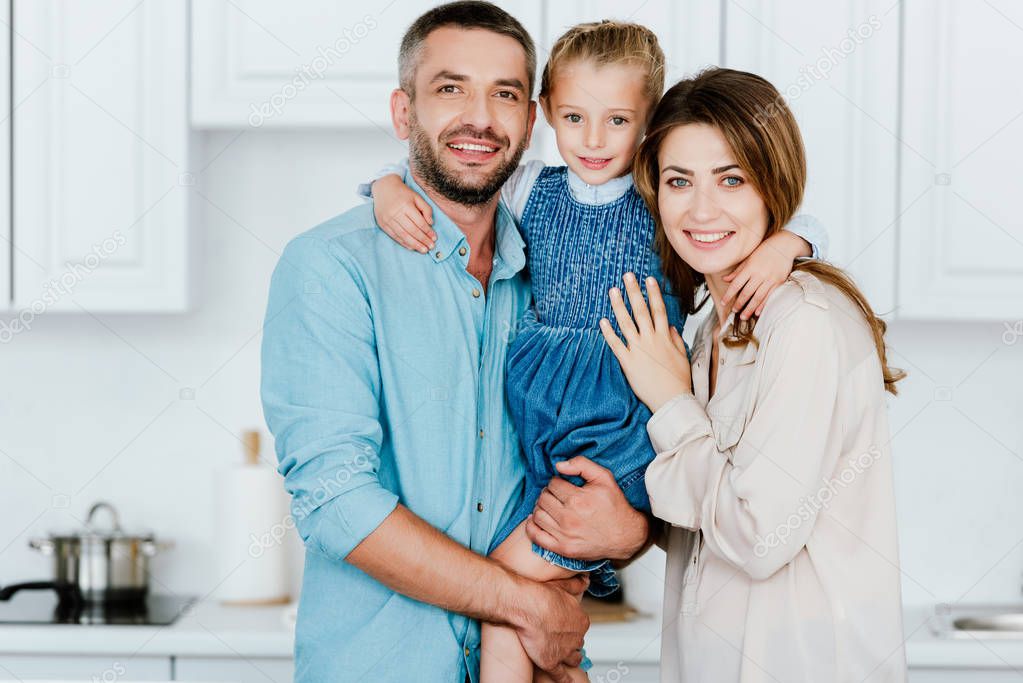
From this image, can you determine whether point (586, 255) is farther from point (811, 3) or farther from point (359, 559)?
point (811, 3)

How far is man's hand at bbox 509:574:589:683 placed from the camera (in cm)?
138

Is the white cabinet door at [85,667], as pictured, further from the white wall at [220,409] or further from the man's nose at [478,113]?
the man's nose at [478,113]

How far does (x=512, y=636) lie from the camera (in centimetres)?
138

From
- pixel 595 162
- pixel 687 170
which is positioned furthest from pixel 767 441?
pixel 595 162

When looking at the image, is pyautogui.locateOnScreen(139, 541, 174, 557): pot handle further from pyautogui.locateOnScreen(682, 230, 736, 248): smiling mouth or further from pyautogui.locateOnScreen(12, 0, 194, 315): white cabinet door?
pyautogui.locateOnScreen(682, 230, 736, 248): smiling mouth

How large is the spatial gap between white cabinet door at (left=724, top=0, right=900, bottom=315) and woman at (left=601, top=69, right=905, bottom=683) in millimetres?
667

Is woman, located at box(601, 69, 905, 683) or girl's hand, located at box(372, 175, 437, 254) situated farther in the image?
girl's hand, located at box(372, 175, 437, 254)

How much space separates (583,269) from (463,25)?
14.7 inches

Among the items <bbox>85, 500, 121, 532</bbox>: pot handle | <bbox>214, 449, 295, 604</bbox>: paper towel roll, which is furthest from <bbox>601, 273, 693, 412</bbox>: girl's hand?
<bbox>85, 500, 121, 532</bbox>: pot handle

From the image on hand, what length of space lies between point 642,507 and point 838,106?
99 centimetres

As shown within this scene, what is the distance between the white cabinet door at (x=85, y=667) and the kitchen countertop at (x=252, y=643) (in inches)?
0.6

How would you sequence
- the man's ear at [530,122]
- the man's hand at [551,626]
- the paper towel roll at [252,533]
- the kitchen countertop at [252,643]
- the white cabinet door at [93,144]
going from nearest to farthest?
1. the man's hand at [551,626]
2. the man's ear at [530,122]
3. the kitchen countertop at [252,643]
4. the white cabinet door at [93,144]
5. the paper towel roll at [252,533]

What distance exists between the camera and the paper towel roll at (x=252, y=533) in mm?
2283

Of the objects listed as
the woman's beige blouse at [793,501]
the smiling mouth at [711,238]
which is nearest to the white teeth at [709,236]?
the smiling mouth at [711,238]
